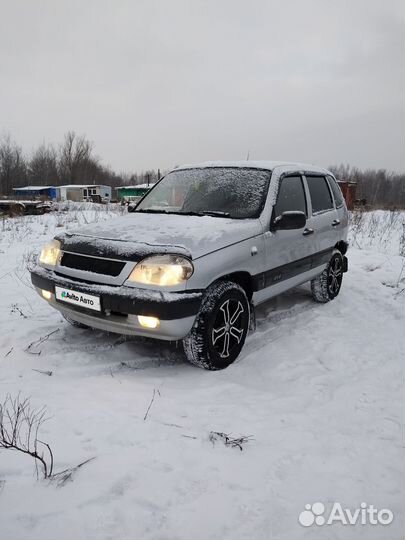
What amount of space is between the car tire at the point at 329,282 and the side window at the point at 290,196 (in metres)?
1.08

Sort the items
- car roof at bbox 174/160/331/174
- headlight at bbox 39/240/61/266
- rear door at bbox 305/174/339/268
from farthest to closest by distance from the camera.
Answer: rear door at bbox 305/174/339/268, car roof at bbox 174/160/331/174, headlight at bbox 39/240/61/266

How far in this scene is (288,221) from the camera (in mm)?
3434

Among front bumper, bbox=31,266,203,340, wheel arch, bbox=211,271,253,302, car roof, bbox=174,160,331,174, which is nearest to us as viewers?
Answer: front bumper, bbox=31,266,203,340

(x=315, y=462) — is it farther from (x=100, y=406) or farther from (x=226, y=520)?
(x=100, y=406)

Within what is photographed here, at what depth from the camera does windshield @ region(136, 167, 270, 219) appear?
11.6ft

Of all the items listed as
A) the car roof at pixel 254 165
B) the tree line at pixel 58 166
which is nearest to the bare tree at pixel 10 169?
the tree line at pixel 58 166

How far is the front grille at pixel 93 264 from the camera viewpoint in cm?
280

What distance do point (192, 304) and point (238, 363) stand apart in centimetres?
84

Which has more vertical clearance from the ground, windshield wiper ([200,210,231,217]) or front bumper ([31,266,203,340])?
windshield wiper ([200,210,231,217])

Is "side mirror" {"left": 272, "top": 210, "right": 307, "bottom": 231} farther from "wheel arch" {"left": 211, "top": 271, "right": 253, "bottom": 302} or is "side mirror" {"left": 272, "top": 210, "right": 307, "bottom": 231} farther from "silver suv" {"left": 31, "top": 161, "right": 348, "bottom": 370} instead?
"wheel arch" {"left": 211, "top": 271, "right": 253, "bottom": 302}

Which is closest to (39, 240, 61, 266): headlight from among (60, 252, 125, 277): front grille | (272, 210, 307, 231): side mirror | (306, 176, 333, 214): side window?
(60, 252, 125, 277): front grille

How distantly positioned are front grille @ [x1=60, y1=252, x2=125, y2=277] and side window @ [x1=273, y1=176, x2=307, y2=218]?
1.63m

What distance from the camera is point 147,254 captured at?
2.73 m

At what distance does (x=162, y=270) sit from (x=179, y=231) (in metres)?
0.48
